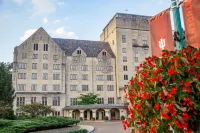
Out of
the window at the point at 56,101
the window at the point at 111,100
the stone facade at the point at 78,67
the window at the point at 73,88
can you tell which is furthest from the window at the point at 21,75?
the window at the point at 111,100

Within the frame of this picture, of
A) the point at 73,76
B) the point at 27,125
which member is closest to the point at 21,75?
the point at 73,76

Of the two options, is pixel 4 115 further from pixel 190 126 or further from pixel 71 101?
pixel 190 126

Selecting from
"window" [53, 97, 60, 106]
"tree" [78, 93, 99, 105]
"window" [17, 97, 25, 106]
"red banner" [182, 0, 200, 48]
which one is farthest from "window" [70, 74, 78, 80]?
"red banner" [182, 0, 200, 48]

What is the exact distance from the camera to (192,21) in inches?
218

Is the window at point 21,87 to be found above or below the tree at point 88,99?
above

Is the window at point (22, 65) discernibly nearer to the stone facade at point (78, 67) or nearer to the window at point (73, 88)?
the stone facade at point (78, 67)

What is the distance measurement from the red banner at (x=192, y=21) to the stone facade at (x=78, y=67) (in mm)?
44731

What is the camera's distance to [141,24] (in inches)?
2440

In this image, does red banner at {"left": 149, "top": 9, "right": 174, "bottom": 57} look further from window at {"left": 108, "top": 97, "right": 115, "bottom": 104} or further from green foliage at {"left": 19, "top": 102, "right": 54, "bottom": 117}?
window at {"left": 108, "top": 97, "right": 115, "bottom": 104}

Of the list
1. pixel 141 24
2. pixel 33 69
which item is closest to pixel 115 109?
pixel 33 69

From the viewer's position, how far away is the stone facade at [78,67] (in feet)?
169

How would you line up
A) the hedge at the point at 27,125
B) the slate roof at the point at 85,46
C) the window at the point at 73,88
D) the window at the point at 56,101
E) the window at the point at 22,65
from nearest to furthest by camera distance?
the hedge at the point at 27,125
the window at the point at 22,65
the window at the point at 56,101
the window at the point at 73,88
the slate roof at the point at 85,46

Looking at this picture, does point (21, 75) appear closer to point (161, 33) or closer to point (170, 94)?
point (161, 33)

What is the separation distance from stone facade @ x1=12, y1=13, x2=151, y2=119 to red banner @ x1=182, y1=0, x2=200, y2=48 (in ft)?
147
